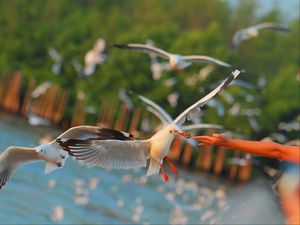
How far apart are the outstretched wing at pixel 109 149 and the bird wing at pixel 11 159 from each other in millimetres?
786

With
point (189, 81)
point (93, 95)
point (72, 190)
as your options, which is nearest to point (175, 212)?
point (72, 190)

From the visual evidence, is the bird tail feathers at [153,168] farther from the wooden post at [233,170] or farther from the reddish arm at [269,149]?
the wooden post at [233,170]

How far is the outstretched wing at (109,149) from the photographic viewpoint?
7.18m

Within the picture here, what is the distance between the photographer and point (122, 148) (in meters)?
7.47

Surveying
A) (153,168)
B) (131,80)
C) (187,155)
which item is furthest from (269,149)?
(131,80)

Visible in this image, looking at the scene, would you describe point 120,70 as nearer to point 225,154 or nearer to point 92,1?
point 225,154

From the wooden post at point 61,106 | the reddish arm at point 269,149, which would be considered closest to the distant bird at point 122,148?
the reddish arm at point 269,149

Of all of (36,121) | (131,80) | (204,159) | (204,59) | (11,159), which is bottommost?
(204,159)

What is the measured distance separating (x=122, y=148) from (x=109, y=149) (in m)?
0.13

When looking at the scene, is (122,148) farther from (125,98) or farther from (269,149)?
(125,98)

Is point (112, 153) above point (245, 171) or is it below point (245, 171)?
above

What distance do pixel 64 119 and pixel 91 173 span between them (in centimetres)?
2186

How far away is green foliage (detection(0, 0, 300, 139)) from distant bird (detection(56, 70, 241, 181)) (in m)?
34.3

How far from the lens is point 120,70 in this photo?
4778 cm
